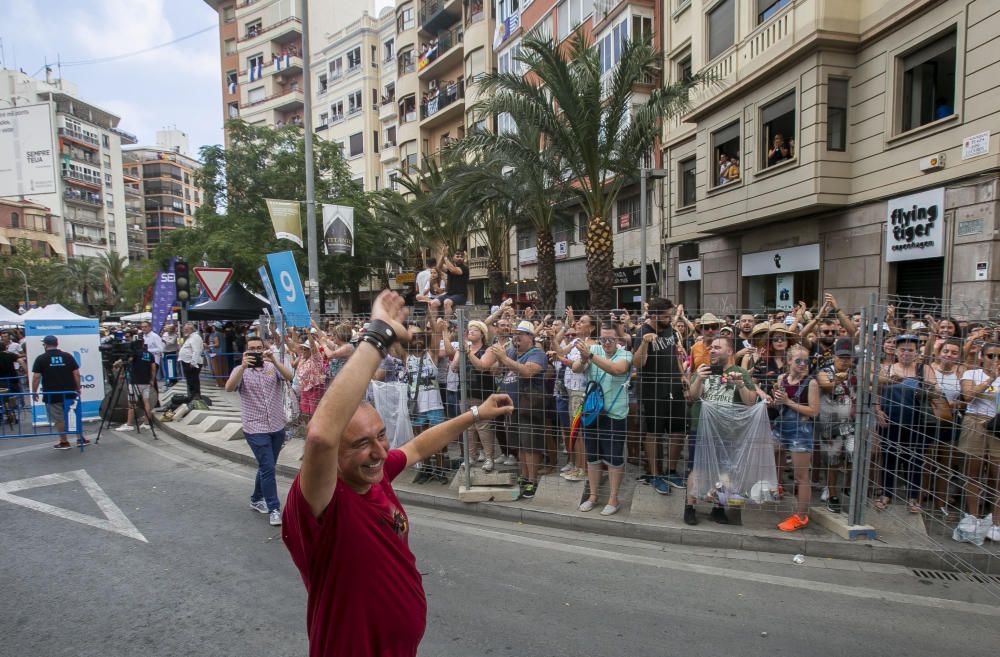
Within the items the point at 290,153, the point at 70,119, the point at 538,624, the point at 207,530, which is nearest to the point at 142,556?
the point at 207,530

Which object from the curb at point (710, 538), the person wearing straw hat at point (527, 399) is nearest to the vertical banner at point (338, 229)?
the person wearing straw hat at point (527, 399)

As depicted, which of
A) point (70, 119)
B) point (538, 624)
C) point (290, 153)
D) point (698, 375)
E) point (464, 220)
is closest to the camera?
point (538, 624)

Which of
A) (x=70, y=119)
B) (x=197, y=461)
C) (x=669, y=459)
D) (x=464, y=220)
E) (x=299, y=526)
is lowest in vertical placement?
(x=197, y=461)

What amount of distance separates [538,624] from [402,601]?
232 cm

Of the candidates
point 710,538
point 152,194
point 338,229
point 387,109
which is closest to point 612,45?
point 338,229

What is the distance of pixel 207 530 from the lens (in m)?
5.79

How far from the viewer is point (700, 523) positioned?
5.44 m

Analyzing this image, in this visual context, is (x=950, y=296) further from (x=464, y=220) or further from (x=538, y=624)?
(x=464, y=220)

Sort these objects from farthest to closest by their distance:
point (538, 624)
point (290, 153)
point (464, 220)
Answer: point (290, 153), point (464, 220), point (538, 624)

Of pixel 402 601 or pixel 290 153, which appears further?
pixel 290 153

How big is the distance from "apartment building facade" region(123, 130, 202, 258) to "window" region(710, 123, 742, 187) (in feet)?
291

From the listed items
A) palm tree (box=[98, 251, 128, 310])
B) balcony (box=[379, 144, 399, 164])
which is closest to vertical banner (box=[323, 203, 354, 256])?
→ balcony (box=[379, 144, 399, 164])

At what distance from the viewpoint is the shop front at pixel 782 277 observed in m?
15.2

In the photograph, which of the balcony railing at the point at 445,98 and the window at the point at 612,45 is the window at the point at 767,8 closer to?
the window at the point at 612,45
